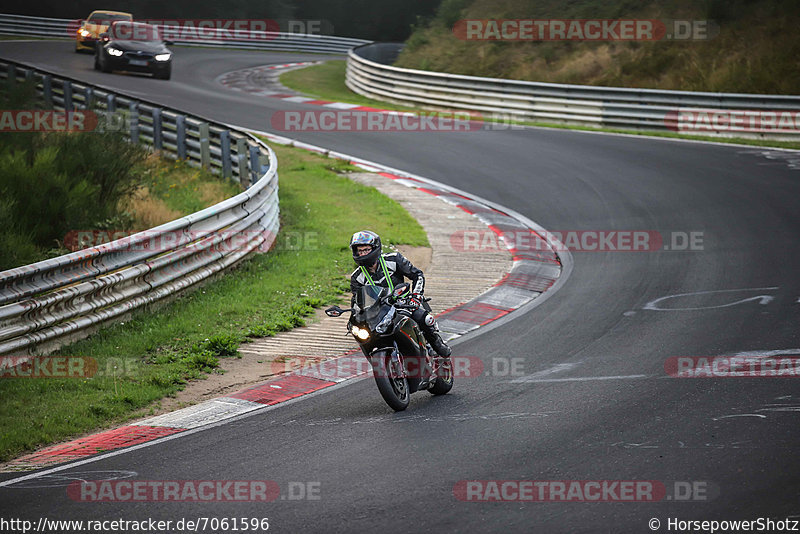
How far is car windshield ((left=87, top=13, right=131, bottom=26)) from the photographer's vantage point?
3338 cm

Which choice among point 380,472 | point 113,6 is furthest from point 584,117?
point 113,6

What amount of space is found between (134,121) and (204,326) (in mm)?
11376

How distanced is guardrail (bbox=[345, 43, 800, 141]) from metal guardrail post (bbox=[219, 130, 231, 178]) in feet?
34.5

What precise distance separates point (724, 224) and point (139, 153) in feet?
37.1

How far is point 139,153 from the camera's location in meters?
17.5

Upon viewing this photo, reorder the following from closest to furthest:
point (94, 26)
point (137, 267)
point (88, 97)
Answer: point (137, 267) → point (88, 97) → point (94, 26)

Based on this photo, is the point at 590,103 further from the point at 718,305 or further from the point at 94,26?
the point at 94,26

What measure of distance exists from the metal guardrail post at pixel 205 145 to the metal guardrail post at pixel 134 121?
2.58 meters

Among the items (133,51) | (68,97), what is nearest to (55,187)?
(68,97)

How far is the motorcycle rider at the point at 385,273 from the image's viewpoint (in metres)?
8.07

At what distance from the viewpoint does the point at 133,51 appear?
30.0 metres

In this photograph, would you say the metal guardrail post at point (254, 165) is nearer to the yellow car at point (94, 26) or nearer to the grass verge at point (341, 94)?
the grass verge at point (341, 94)

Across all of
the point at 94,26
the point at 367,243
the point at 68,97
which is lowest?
the point at 367,243

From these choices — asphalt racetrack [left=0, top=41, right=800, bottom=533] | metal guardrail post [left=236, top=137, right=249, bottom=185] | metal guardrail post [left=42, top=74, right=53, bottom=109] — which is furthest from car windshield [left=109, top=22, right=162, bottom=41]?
asphalt racetrack [left=0, top=41, right=800, bottom=533]
